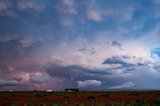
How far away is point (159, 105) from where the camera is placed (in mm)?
29297

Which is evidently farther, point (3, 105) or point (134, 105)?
point (3, 105)

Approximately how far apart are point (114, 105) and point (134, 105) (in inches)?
69.0

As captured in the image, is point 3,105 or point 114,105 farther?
point 3,105

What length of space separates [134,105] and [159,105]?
311 cm

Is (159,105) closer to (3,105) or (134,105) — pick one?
(134,105)

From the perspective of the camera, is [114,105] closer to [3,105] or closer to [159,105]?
[159,105]

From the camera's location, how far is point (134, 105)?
27.6m

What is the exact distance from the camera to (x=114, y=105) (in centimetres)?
2798

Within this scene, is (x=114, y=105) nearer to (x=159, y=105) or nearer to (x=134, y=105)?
(x=134, y=105)

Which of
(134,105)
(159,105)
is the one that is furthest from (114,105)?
(159,105)

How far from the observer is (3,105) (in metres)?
31.3

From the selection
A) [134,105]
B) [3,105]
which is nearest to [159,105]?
[134,105]

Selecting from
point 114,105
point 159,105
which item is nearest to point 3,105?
point 114,105
